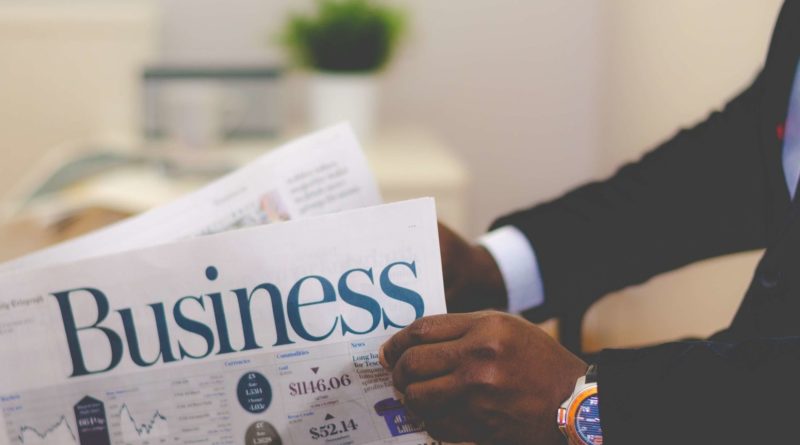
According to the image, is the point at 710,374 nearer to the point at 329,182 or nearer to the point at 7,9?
the point at 329,182

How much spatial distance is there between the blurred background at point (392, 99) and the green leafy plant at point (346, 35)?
13mm

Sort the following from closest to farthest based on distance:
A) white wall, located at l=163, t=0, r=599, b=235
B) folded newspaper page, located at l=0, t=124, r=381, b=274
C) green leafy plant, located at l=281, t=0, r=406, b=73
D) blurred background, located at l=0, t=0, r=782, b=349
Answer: folded newspaper page, located at l=0, t=124, r=381, b=274 → blurred background, located at l=0, t=0, r=782, b=349 → green leafy plant, located at l=281, t=0, r=406, b=73 → white wall, located at l=163, t=0, r=599, b=235

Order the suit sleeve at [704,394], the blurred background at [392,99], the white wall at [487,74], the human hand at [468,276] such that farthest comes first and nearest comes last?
the white wall at [487,74]
the blurred background at [392,99]
the human hand at [468,276]
the suit sleeve at [704,394]

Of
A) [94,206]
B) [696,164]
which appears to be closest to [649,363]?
[696,164]

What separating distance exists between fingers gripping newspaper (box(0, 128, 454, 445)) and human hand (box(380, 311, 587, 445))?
0.04 m

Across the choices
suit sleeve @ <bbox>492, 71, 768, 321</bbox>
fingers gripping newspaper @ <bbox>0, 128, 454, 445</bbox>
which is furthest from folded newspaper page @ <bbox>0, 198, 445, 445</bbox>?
suit sleeve @ <bbox>492, 71, 768, 321</bbox>

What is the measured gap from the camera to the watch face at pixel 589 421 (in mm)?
516

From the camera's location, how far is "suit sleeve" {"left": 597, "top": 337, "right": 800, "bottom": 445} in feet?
1.65

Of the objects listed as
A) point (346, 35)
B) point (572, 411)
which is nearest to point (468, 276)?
point (572, 411)

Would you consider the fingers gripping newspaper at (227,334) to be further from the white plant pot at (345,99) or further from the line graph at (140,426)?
the white plant pot at (345,99)

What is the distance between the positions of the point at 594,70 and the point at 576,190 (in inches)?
52.9

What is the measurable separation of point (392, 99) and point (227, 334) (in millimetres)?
1669

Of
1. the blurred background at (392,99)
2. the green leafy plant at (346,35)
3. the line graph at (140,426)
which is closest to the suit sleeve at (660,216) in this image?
the line graph at (140,426)

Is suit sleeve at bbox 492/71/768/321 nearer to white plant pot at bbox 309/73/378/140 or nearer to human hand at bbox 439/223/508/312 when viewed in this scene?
human hand at bbox 439/223/508/312
